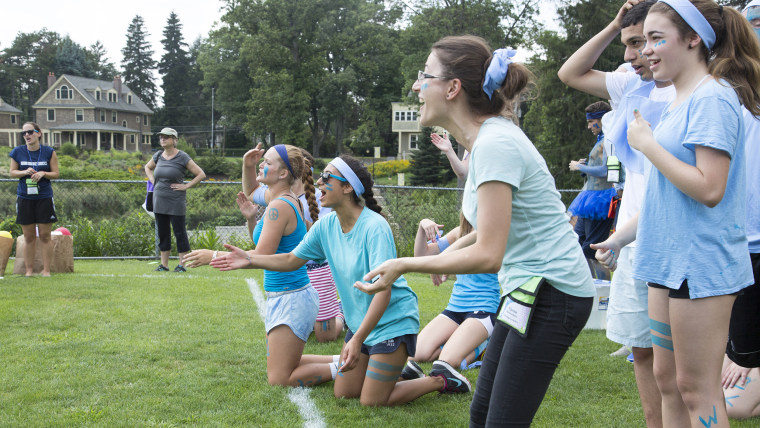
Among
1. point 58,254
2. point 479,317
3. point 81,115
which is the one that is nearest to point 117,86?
point 81,115

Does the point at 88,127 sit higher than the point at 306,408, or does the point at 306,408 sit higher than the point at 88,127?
the point at 88,127

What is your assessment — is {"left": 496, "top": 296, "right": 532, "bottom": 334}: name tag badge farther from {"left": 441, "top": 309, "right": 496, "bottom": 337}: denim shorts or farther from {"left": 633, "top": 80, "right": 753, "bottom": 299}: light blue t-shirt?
{"left": 441, "top": 309, "right": 496, "bottom": 337}: denim shorts

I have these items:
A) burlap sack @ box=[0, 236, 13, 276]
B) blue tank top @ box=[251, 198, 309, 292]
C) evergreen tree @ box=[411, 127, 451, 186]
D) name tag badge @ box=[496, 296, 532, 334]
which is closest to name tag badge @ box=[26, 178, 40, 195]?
burlap sack @ box=[0, 236, 13, 276]

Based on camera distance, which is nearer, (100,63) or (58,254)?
(58,254)

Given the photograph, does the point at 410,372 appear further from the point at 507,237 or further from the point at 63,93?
the point at 63,93

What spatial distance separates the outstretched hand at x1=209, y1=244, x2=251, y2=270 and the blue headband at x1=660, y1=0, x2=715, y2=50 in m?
2.48

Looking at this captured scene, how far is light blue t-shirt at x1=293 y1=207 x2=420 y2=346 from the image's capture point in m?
4.12

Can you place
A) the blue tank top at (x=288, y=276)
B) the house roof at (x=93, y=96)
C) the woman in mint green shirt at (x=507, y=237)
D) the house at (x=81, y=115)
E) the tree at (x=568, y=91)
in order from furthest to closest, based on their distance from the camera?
the house roof at (x=93, y=96), the house at (x=81, y=115), the tree at (x=568, y=91), the blue tank top at (x=288, y=276), the woman in mint green shirt at (x=507, y=237)

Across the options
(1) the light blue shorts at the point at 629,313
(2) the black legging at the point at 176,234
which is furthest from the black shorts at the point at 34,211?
(1) the light blue shorts at the point at 629,313

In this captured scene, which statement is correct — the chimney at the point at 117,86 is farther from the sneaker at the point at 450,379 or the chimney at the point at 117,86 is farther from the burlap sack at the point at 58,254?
the sneaker at the point at 450,379

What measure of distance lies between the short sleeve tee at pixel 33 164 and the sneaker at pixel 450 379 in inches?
290

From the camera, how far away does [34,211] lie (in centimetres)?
936

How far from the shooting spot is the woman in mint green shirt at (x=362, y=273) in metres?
4.14

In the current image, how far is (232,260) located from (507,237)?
1988 mm
